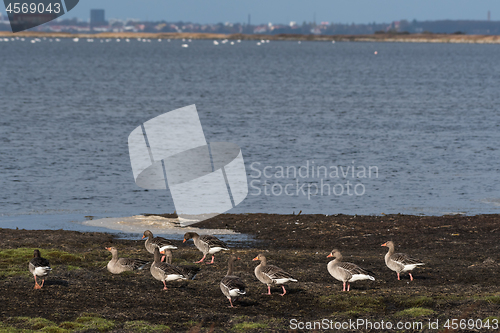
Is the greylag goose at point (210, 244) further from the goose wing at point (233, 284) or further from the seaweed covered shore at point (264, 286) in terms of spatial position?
the goose wing at point (233, 284)

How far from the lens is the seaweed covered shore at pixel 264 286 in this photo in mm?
13406

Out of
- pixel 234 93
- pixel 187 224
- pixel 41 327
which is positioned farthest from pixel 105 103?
pixel 41 327

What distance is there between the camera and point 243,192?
33.3 meters

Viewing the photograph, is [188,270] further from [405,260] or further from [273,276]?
[405,260]

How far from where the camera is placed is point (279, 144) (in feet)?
166

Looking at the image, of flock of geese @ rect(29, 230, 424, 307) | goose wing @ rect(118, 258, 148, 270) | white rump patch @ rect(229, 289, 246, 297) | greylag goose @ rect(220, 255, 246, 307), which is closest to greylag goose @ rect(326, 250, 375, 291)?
flock of geese @ rect(29, 230, 424, 307)

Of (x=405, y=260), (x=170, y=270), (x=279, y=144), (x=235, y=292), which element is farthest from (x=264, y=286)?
(x=279, y=144)

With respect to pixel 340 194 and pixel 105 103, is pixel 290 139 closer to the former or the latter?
pixel 340 194

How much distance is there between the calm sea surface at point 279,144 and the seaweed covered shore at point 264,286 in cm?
557

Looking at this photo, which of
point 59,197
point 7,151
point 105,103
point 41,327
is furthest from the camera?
point 105,103

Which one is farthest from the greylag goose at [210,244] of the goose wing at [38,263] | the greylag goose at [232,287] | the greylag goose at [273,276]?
the goose wing at [38,263]

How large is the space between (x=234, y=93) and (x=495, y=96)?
41.6 meters

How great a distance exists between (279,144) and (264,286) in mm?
34477

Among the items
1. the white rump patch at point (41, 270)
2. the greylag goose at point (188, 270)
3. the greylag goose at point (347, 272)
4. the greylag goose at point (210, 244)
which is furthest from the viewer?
the greylag goose at point (210, 244)
